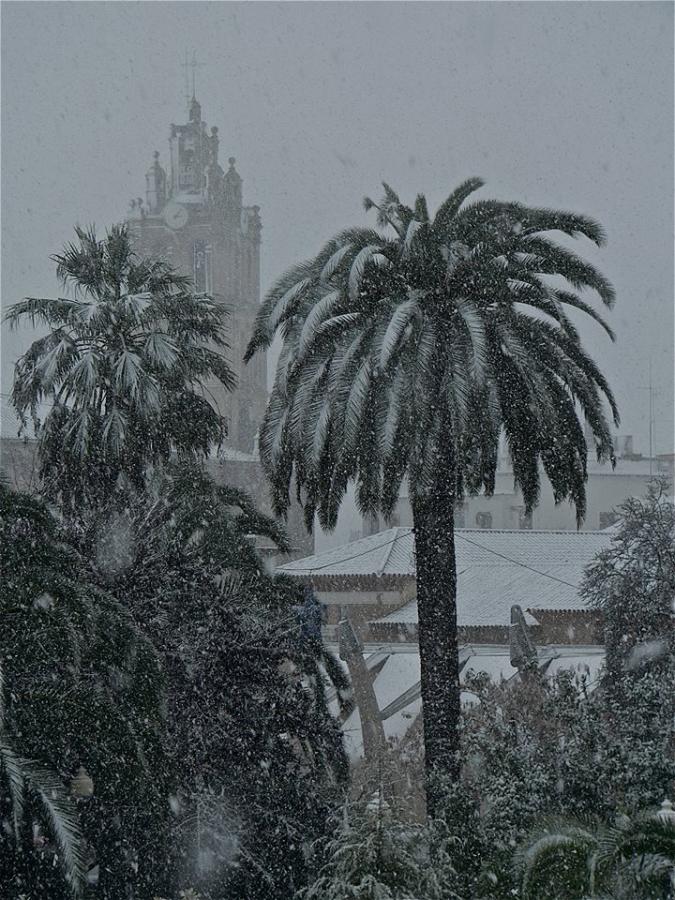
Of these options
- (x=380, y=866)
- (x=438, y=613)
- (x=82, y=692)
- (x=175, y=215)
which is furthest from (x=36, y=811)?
(x=175, y=215)

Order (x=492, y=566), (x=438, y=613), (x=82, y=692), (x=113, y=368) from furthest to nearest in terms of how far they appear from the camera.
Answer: (x=492, y=566) → (x=113, y=368) → (x=438, y=613) → (x=82, y=692)

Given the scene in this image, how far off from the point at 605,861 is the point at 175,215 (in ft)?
211

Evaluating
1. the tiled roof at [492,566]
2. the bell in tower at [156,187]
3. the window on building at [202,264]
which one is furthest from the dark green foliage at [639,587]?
the bell in tower at [156,187]

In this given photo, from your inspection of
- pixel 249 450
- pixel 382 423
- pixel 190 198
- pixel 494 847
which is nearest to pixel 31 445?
pixel 249 450

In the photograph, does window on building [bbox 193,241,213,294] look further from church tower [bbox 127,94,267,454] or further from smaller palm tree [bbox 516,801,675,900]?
smaller palm tree [bbox 516,801,675,900]

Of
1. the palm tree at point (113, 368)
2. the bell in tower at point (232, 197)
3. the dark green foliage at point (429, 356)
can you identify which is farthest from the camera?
the bell in tower at point (232, 197)

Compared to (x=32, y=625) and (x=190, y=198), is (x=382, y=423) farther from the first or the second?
(x=190, y=198)

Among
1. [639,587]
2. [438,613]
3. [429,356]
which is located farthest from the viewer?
[639,587]

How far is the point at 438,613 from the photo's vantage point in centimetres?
1308

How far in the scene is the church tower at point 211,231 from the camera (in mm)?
67844

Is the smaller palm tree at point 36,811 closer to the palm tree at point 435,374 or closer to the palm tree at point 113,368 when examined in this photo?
the palm tree at point 435,374

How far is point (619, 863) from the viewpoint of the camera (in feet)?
28.8

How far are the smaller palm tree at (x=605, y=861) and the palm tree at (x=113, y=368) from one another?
6774mm

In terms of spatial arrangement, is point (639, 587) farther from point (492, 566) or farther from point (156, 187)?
point (156, 187)
